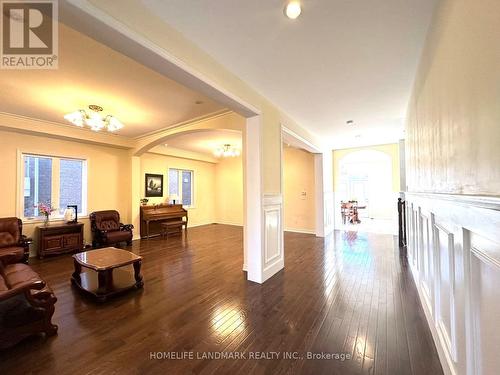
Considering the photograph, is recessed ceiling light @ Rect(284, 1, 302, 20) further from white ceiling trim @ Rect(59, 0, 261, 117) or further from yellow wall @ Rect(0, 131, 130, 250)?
yellow wall @ Rect(0, 131, 130, 250)

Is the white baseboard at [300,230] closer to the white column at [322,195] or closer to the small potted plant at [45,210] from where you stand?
the white column at [322,195]

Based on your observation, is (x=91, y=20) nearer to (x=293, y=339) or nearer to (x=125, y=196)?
(x=293, y=339)

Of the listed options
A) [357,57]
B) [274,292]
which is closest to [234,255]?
[274,292]

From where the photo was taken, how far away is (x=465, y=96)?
1.09 m

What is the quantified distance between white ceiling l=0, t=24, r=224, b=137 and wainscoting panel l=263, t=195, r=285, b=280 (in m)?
1.95

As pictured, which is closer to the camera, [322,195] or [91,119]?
[91,119]

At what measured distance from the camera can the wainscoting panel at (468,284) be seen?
2.81 ft

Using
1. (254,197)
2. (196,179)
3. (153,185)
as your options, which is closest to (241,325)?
(254,197)

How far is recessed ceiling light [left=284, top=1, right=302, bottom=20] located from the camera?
159cm

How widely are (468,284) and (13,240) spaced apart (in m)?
6.14

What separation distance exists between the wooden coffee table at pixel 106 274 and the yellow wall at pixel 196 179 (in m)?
3.72

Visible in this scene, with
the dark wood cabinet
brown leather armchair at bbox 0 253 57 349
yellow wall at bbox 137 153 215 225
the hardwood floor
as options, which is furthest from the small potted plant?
brown leather armchair at bbox 0 253 57 349

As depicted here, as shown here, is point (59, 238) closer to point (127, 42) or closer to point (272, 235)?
point (272, 235)

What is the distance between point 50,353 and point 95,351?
36 cm
